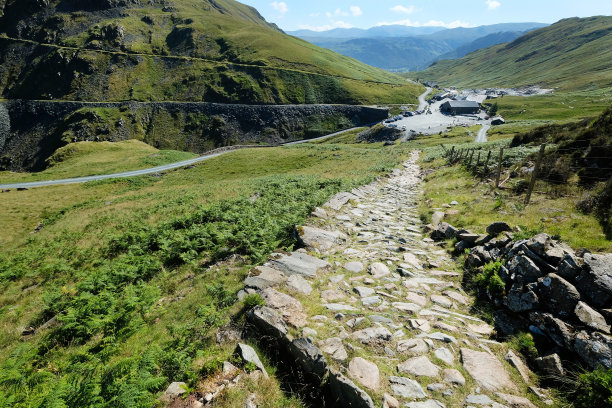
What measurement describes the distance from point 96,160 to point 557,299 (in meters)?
96.2

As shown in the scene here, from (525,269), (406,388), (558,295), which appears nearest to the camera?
(406,388)

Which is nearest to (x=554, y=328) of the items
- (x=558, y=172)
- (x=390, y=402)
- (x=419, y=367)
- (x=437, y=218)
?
(x=419, y=367)

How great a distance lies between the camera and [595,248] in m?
7.88

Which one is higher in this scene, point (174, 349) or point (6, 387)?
point (174, 349)

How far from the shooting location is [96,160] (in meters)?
77.0

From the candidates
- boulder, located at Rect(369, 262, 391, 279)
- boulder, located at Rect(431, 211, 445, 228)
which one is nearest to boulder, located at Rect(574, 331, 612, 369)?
boulder, located at Rect(369, 262, 391, 279)

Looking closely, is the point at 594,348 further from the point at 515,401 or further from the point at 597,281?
the point at 515,401

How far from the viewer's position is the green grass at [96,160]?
64.8 meters

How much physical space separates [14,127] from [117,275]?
17434 centimetres

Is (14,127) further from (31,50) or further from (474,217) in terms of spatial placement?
(474,217)

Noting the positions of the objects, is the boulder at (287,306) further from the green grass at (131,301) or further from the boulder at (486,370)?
the boulder at (486,370)

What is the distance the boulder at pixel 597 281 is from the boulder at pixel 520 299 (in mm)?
918

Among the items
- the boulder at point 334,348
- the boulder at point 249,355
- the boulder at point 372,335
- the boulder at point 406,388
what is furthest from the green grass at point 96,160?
the boulder at point 406,388

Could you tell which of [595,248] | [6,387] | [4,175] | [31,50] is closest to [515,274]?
[595,248]
